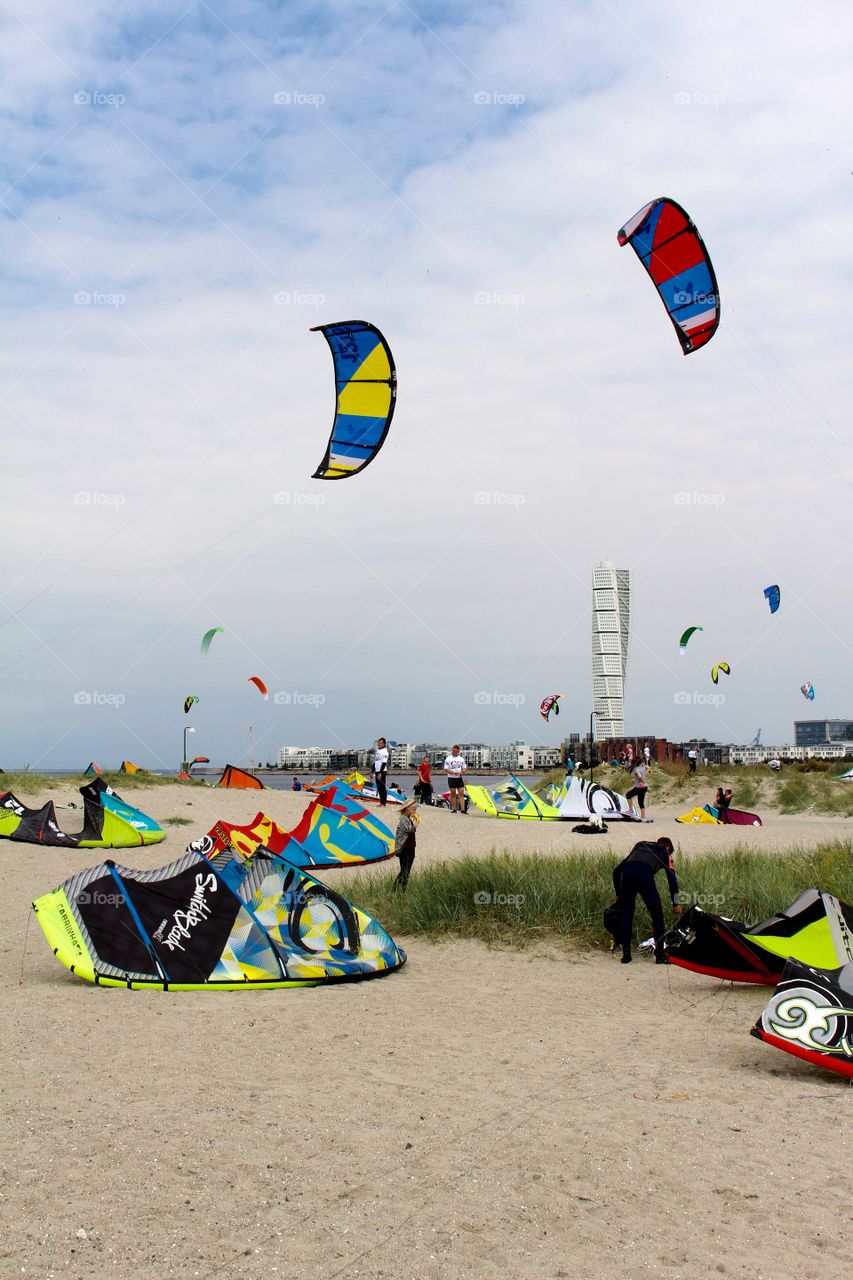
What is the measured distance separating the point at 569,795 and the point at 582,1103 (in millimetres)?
14881

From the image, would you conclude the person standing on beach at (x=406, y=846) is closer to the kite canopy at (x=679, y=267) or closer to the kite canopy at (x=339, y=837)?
the kite canopy at (x=339, y=837)

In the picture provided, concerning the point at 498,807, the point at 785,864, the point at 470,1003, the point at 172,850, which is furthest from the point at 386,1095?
the point at 498,807

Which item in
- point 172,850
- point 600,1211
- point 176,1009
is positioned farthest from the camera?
point 172,850

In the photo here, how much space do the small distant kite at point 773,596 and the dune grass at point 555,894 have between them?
28355 mm

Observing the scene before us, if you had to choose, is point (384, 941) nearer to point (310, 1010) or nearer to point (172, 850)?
point (310, 1010)

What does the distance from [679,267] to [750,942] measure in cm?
937

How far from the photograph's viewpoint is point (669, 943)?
7.64 m

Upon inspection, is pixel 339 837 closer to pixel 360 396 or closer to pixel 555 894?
pixel 555 894

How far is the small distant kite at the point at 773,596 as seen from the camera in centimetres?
3762

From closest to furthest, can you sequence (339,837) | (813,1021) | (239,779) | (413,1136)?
(413,1136), (813,1021), (339,837), (239,779)

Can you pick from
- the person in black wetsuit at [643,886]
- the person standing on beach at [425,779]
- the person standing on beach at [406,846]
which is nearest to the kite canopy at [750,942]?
the person in black wetsuit at [643,886]

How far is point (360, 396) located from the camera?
47.1 feet

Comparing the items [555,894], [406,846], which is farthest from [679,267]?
[555,894]

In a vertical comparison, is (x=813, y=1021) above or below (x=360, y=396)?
below
